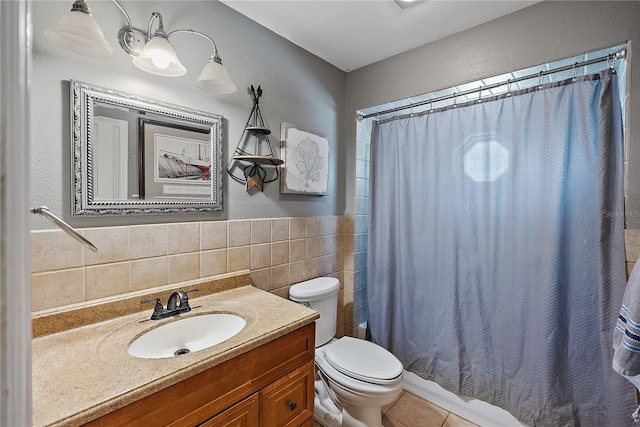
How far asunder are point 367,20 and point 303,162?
2.91ft

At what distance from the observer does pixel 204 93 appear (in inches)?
55.6

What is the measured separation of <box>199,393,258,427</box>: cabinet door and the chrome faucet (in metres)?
0.45

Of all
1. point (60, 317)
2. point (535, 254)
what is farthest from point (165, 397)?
point (535, 254)

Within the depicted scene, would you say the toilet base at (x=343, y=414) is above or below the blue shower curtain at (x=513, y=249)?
below

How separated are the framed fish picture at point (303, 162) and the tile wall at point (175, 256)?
0.22 meters

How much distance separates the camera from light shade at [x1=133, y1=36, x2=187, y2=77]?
44.0 inches

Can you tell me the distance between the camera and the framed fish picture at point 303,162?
179cm

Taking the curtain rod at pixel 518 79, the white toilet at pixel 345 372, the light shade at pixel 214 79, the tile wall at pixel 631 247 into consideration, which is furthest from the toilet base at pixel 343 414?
the curtain rod at pixel 518 79

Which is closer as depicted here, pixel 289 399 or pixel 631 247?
pixel 289 399

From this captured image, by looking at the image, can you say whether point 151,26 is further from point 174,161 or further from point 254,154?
point 254,154

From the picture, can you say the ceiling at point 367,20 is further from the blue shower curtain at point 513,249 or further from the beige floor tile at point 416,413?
the beige floor tile at point 416,413

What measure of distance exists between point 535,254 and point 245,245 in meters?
1.55

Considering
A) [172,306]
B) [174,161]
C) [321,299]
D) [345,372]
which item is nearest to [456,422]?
[345,372]

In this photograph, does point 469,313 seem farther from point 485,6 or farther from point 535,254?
point 485,6
